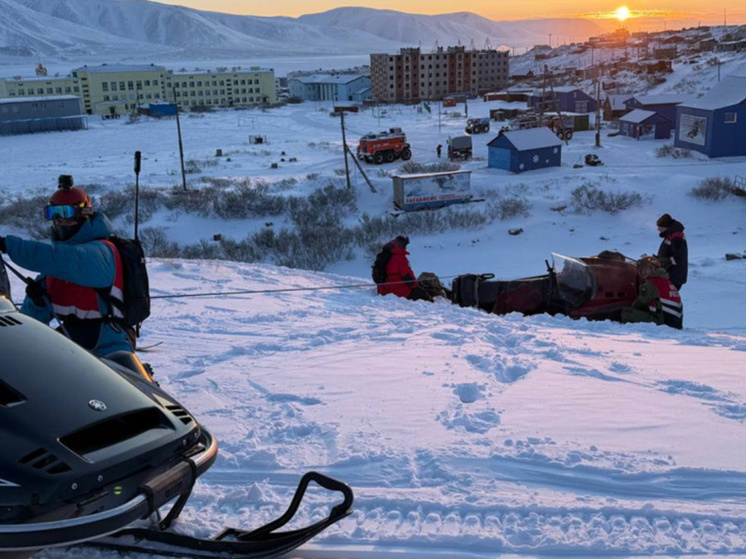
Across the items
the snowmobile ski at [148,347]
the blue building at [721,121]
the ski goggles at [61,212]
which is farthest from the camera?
the blue building at [721,121]

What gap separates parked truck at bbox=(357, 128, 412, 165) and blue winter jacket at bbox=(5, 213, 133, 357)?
31289 mm

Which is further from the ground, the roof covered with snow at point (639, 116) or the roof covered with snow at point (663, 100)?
the roof covered with snow at point (663, 100)

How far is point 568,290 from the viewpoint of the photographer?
8.77 m

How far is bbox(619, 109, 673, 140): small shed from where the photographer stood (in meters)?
38.1

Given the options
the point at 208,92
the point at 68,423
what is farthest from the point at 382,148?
the point at 208,92

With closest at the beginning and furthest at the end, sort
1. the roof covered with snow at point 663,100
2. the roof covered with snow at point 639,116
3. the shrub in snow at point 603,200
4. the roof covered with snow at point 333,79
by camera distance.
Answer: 1. the shrub in snow at point 603,200
2. the roof covered with snow at point 639,116
3. the roof covered with snow at point 663,100
4. the roof covered with snow at point 333,79

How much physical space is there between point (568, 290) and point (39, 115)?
197 ft

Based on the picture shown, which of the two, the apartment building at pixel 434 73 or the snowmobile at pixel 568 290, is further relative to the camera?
the apartment building at pixel 434 73

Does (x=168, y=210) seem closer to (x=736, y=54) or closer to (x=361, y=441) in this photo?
(x=361, y=441)

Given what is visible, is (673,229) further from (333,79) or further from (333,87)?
(333,79)

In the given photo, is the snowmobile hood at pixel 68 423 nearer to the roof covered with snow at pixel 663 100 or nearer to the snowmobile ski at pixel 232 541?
the snowmobile ski at pixel 232 541

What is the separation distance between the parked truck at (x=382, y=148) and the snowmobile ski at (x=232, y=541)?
3223cm

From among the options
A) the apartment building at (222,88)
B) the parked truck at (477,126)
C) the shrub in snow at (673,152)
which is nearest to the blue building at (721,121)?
the shrub in snow at (673,152)

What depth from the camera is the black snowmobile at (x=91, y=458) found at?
2.11 metres
